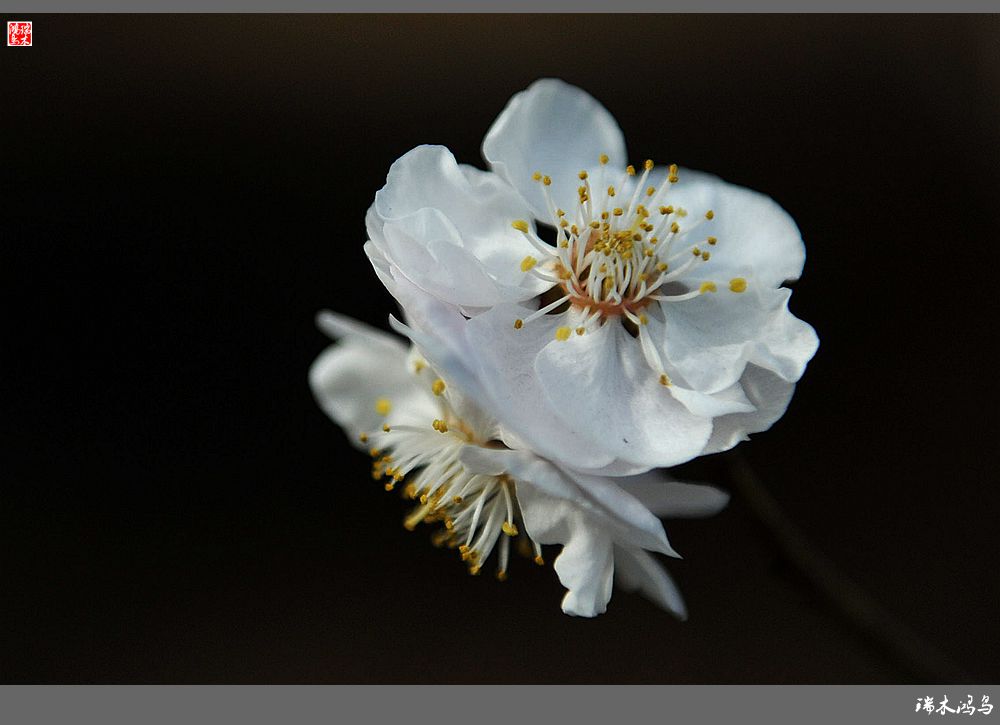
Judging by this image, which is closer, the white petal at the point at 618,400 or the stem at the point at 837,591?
the white petal at the point at 618,400

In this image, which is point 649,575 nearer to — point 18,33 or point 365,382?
point 365,382

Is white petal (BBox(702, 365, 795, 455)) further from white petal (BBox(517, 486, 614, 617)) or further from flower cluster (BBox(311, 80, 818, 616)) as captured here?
white petal (BBox(517, 486, 614, 617))

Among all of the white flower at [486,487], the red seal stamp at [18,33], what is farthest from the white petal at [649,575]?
the red seal stamp at [18,33]

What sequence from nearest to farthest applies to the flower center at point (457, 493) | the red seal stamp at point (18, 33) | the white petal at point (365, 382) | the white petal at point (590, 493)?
the white petal at point (590, 493), the flower center at point (457, 493), the white petal at point (365, 382), the red seal stamp at point (18, 33)

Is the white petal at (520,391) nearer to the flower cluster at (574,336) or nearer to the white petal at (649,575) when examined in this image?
the flower cluster at (574,336)

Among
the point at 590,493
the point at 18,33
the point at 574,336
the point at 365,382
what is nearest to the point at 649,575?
the point at 590,493

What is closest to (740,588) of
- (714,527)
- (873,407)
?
(714,527)

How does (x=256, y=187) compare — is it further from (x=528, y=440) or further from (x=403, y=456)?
(x=528, y=440)

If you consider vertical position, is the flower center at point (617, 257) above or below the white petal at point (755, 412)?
above
